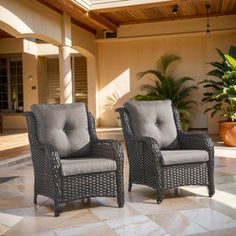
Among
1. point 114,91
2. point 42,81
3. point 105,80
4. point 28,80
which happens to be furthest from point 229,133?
point 28,80

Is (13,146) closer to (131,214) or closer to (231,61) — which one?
(231,61)

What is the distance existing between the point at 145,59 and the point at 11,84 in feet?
13.8

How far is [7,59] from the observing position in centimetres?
1168

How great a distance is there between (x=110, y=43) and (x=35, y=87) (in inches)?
102

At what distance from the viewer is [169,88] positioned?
32.0 feet

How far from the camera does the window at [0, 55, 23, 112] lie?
1168 centimetres

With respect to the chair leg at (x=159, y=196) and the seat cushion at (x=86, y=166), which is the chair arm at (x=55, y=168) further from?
the chair leg at (x=159, y=196)

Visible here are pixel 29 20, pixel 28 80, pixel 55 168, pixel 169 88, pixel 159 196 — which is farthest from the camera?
pixel 28 80

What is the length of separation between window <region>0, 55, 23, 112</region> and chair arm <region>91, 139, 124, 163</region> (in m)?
8.41

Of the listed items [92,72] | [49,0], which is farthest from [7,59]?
[49,0]

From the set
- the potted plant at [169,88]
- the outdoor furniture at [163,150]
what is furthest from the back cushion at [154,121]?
the potted plant at [169,88]

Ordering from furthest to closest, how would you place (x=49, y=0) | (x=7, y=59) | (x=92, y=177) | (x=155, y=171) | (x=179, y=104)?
(x=7, y=59), (x=179, y=104), (x=49, y=0), (x=155, y=171), (x=92, y=177)

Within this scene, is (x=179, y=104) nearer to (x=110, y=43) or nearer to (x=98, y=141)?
(x=110, y=43)

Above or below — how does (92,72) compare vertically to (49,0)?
below
